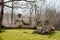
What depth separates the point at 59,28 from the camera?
10.2 ft

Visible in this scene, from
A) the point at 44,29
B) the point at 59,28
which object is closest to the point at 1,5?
the point at 44,29

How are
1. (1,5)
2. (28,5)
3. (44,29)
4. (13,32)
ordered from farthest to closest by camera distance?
(28,5)
(1,5)
(13,32)
(44,29)

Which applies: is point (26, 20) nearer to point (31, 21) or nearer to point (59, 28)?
point (31, 21)

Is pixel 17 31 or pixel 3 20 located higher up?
pixel 3 20

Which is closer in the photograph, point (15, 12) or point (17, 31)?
point (17, 31)

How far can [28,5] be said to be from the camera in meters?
3.35

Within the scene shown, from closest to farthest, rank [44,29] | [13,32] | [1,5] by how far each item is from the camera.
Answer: [44,29] → [13,32] → [1,5]

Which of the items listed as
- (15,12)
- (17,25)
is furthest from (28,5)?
(17,25)

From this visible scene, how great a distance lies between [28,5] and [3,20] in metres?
0.65

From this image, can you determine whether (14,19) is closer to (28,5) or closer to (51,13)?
(28,5)

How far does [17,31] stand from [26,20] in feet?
1.26

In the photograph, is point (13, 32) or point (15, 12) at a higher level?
point (15, 12)

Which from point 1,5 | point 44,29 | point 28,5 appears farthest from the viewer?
point 28,5

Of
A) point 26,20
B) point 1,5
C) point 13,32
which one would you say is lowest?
point 13,32
